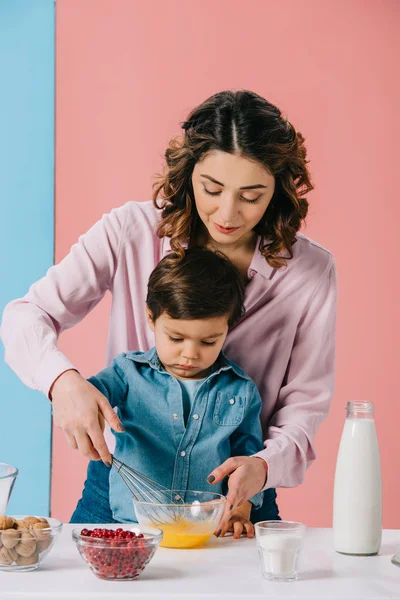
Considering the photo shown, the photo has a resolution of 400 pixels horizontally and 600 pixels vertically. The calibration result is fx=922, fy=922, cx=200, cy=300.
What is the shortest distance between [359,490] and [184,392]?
491 millimetres

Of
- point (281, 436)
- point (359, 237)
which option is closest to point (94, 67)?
point (359, 237)

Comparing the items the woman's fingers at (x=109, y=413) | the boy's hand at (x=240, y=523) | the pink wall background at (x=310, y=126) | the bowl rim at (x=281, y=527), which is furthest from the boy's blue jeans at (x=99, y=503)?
the pink wall background at (x=310, y=126)

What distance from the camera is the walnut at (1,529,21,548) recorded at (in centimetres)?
127

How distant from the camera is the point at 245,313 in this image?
1.95 metres

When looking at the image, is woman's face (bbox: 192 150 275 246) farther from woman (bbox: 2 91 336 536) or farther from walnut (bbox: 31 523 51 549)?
walnut (bbox: 31 523 51 549)

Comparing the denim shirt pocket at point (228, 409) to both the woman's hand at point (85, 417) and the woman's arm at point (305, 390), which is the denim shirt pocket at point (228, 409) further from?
the woman's hand at point (85, 417)

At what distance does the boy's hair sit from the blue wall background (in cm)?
202

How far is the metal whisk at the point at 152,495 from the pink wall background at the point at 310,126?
2.09 metres

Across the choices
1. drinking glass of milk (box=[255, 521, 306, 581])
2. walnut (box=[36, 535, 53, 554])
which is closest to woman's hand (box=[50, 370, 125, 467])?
walnut (box=[36, 535, 53, 554])

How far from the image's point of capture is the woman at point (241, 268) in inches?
70.9

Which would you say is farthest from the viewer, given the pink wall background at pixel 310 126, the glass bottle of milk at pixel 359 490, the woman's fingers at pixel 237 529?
the pink wall background at pixel 310 126

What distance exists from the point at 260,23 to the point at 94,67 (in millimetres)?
717

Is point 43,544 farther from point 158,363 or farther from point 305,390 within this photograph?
point 305,390

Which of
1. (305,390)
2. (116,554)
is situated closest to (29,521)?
(116,554)
